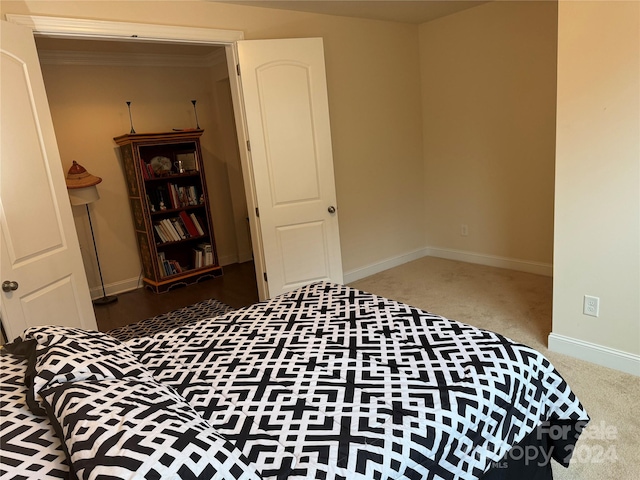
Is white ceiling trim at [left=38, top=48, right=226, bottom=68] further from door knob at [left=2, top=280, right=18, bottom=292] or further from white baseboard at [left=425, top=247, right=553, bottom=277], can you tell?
white baseboard at [left=425, top=247, right=553, bottom=277]

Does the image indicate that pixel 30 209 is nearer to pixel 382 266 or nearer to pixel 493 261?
pixel 382 266

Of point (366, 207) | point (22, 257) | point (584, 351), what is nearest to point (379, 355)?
point (584, 351)

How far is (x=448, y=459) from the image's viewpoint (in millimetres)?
1232

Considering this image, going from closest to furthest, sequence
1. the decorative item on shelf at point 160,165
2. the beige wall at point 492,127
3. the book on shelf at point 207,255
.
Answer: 1. the beige wall at point 492,127
2. the decorative item on shelf at point 160,165
3. the book on shelf at point 207,255

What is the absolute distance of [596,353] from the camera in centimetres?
255

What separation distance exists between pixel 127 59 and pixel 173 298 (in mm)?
2609

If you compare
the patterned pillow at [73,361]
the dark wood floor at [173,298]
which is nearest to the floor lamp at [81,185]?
the dark wood floor at [173,298]

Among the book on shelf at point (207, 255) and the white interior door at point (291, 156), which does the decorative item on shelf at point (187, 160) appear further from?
the white interior door at point (291, 156)

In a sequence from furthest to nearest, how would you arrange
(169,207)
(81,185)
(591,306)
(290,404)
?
(169,207)
(81,185)
(591,306)
(290,404)

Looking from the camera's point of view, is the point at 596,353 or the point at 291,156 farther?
the point at 291,156

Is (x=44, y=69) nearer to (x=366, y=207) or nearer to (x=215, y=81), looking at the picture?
(x=215, y=81)

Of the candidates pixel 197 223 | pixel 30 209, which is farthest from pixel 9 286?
pixel 197 223

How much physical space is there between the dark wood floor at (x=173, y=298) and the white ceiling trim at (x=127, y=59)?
245cm

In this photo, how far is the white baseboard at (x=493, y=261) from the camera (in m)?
4.13
